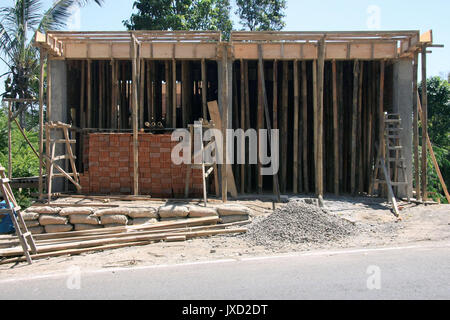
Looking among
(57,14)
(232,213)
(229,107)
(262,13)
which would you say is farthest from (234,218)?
(262,13)

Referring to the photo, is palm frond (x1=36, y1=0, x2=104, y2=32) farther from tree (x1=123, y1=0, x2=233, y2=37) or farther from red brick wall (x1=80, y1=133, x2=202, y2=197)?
red brick wall (x1=80, y1=133, x2=202, y2=197)

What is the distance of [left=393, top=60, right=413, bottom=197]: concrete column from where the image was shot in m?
11.8

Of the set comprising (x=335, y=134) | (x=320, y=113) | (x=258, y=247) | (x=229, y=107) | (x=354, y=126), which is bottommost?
(x=258, y=247)

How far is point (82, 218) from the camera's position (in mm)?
8477

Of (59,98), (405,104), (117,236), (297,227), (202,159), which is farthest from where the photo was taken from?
(405,104)

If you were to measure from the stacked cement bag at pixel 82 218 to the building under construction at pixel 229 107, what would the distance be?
1346 mm

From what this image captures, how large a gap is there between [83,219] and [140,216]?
1141 mm

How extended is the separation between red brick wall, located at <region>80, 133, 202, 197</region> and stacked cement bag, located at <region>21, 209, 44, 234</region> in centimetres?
252

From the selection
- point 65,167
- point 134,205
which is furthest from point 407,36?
point 65,167

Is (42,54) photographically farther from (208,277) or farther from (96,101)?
(208,277)

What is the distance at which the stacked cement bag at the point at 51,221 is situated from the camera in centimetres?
846

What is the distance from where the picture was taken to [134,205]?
9.10 metres

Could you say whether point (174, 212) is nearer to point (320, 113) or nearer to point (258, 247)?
point (258, 247)

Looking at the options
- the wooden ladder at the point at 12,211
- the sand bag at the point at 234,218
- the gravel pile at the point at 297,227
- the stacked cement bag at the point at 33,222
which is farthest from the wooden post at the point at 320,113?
the wooden ladder at the point at 12,211
